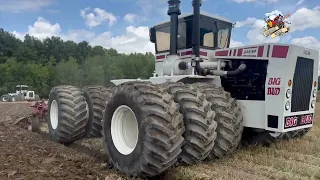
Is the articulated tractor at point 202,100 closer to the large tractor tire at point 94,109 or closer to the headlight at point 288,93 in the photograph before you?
the headlight at point 288,93

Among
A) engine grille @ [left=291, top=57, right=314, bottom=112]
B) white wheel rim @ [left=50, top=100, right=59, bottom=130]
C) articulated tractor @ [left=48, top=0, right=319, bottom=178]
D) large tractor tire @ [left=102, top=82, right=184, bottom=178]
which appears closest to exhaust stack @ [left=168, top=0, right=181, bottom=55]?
articulated tractor @ [left=48, top=0, right=319, bottom=178]

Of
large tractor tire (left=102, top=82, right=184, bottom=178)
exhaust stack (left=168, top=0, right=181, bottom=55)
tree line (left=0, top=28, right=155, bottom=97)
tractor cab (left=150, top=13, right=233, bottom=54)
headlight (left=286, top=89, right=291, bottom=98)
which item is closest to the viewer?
large tractor tire (left=102, top=82, right=184, bottom=178)

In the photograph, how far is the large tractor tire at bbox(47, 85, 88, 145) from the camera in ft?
26.1

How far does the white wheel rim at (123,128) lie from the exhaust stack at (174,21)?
6.89ft

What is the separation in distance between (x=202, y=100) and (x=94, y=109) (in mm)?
3778

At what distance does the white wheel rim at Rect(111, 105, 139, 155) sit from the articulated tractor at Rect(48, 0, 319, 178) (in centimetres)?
2

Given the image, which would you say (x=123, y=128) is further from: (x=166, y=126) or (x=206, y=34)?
(x=206, y=34)

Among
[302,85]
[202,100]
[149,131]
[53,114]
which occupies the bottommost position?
[53,114]

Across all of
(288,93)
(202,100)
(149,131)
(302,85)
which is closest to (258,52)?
(288,93)

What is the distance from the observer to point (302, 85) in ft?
19.5

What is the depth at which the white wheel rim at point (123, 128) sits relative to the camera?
570cm

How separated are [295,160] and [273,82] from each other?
1.34 metres

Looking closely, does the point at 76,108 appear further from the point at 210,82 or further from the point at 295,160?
the point at 295,160

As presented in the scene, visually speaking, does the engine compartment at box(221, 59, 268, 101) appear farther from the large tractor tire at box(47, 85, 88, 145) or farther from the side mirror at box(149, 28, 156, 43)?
the large tractor tire at box(47, 85, 88, 145)
